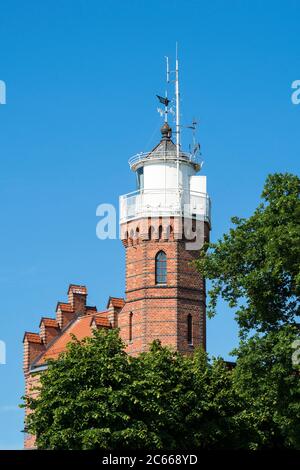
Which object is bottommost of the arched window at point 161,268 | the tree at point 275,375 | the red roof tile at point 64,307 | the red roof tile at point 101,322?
the tree at point 275,375

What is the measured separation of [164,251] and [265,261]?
24291mm

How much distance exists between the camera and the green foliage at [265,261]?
47.6 meters

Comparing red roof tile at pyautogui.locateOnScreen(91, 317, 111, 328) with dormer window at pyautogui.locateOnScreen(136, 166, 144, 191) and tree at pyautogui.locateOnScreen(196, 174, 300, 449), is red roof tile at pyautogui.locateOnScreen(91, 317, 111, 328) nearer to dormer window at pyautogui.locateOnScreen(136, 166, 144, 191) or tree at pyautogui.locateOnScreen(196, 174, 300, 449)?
dormer window at pyautogui.locateOnScreen(136, 166, 144, 191)

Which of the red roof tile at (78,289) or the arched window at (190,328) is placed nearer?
the arched window at (190,328)

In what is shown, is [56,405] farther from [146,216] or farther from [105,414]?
[146,216]

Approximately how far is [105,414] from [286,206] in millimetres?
11922

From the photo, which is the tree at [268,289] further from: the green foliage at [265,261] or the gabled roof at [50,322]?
the gabled roof at [50,322]

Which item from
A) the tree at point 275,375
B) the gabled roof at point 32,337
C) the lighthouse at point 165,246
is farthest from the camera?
the gabled roof at point 32,337

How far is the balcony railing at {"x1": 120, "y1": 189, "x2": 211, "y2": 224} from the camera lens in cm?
7306

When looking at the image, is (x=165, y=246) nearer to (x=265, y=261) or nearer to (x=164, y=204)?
(x=164, y=204)

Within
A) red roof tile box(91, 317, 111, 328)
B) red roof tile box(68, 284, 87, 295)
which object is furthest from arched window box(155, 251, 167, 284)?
red roof tile box(68, 284, 87, 295)

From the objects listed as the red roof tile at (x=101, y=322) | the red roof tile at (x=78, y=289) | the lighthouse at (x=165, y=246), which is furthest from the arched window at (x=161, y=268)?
the red roof tile at (x=78, y=289)

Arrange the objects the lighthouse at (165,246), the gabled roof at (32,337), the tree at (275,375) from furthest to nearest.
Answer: the gabled roof at (32,337), the lighthouse at (165,246), the tree at (275,375)
